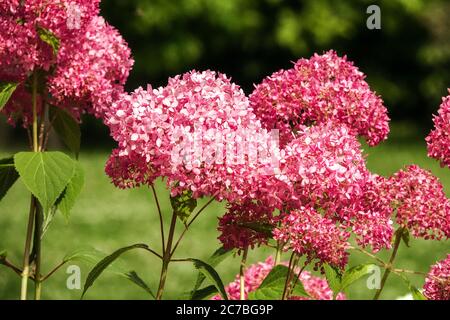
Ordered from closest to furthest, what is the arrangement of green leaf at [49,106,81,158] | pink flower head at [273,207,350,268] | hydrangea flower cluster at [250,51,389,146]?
pink flower head at [273,207,350,268], hydrangea flower cluster at [250,51,389,146], green leaf at [49,106,81,158]

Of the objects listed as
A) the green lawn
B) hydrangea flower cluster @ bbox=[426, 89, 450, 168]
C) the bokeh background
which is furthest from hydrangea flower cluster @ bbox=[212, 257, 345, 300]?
the bokeh background

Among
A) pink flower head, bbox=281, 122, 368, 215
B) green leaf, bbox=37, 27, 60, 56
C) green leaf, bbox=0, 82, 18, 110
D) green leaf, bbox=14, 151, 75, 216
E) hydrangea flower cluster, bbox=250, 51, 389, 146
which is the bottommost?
pink flower head, bbox=281, 122, 368, 215

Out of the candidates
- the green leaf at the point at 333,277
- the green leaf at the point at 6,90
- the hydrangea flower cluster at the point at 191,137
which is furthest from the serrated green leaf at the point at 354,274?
the green leaf at the point at 6,90

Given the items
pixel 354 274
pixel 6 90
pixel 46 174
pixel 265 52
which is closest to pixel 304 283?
pixel 354 274

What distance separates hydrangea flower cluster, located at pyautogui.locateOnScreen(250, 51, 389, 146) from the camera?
2.19 m

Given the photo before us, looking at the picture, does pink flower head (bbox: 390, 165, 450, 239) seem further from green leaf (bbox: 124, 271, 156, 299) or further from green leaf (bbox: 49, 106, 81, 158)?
green leaf (bbox: 49, 106, 81, 158)

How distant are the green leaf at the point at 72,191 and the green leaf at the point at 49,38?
12.5 inches

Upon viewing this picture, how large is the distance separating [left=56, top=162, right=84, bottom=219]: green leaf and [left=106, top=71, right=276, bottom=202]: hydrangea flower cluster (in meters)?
0.39

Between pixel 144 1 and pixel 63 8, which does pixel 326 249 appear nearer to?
pixel 63 8

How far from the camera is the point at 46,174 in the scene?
2.27 meters

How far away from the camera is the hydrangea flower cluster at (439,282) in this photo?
2.01 metres

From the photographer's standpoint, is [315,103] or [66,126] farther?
[66,126]

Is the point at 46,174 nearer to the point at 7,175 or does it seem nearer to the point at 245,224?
the point at 7,175

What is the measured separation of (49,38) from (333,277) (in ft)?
3.23
